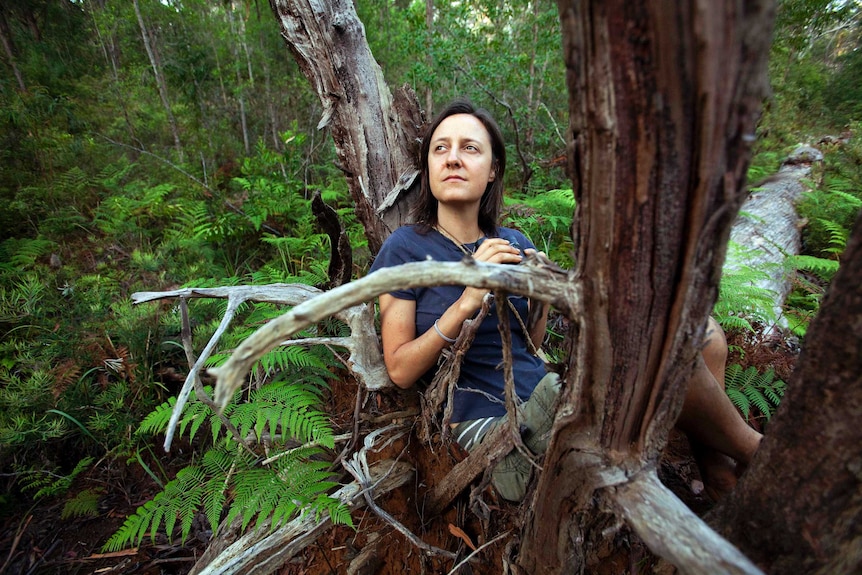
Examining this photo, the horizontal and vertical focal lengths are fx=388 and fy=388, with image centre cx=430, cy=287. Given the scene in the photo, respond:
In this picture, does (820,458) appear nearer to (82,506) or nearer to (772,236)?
→ (82,506)

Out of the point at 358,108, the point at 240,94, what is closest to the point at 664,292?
the point at 358,108

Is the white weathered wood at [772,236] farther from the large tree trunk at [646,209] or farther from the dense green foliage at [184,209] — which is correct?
the large tree trunk at [646,209]

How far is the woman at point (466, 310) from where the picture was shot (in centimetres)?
145

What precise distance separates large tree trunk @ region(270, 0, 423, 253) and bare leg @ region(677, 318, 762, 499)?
5.58 ft

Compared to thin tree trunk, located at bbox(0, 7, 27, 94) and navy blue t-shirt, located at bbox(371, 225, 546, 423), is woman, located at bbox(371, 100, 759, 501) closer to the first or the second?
navy blue t-shirt, located at bbox(371, 225, 546, 423)

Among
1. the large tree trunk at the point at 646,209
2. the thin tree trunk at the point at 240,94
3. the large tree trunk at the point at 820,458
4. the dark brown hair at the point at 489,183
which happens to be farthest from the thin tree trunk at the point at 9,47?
the large tree trunk at the point at 820,458

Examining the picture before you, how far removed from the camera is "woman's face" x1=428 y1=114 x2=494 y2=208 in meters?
1.87

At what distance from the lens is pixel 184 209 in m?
4.20

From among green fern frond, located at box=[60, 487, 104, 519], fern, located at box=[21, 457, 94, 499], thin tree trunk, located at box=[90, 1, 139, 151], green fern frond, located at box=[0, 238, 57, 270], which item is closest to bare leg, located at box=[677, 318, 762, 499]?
green fern frond, located at box=[60, 487, 104, 519]

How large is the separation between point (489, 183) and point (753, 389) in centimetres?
180

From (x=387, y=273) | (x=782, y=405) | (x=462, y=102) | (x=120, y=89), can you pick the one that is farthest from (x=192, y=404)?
(x=120, y=89)

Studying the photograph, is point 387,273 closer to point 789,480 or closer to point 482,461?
point 789,480

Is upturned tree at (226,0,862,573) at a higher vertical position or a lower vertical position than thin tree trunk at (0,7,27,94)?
lower

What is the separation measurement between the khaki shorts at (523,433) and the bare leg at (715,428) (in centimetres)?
46
